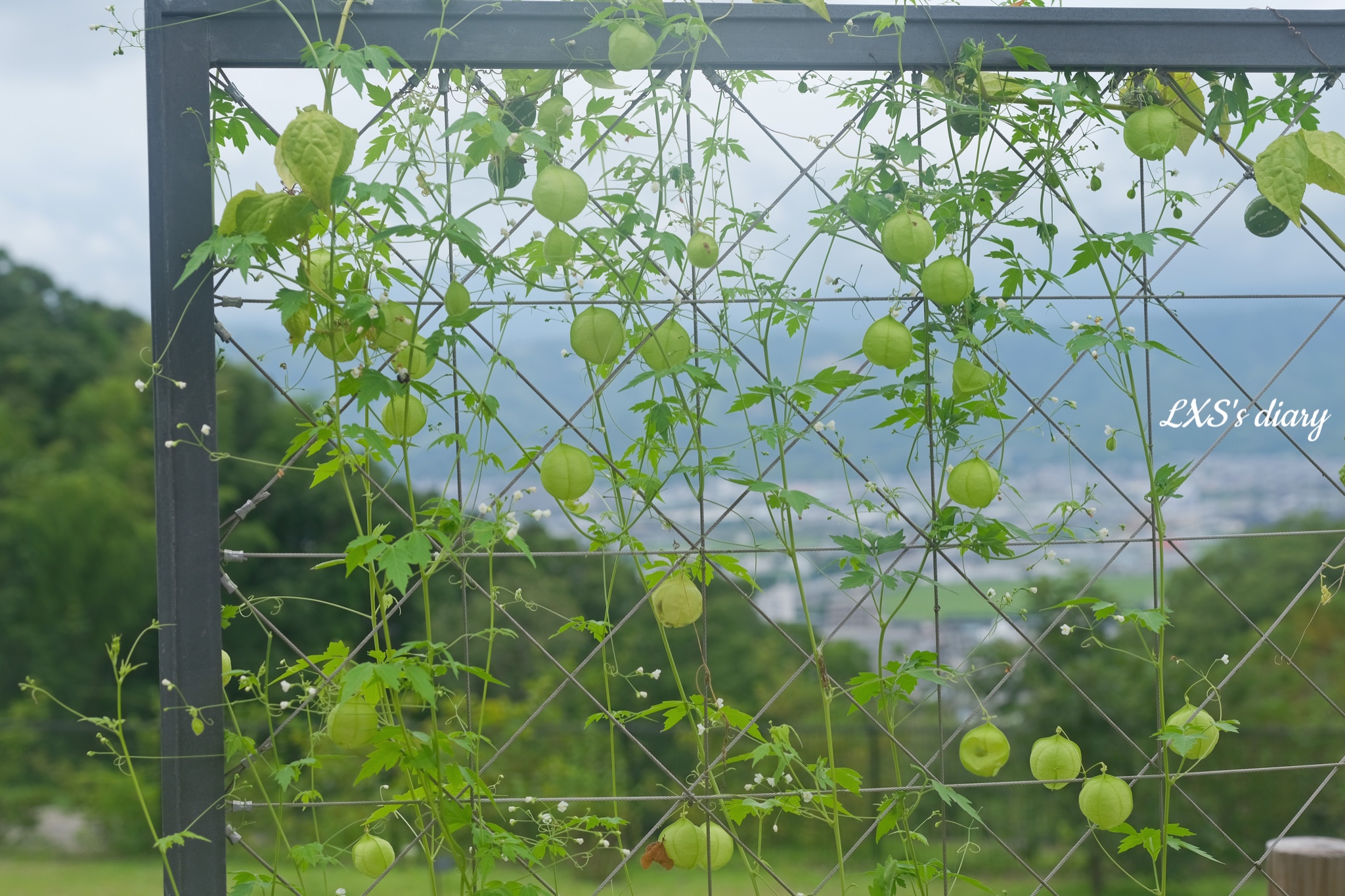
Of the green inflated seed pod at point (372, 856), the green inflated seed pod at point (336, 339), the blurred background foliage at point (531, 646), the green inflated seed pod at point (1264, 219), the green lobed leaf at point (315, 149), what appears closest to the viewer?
the green lobed leaf at point (315, 149)

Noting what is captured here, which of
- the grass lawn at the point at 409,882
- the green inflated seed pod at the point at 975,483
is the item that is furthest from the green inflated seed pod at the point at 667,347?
the grass lawn at the point at 409,882

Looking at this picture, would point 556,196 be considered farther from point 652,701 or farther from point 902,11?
point 652,701

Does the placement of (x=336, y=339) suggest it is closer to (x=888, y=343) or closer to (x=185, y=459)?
(x=185, y=459)

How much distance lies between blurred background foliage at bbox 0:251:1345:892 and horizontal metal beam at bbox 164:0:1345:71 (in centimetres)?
213

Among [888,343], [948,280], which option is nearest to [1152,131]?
[948,280]

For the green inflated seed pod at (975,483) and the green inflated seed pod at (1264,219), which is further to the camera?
the green inflated seed pod at (1264,219)

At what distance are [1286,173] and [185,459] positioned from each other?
1.68 meters

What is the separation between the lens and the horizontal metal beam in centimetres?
138

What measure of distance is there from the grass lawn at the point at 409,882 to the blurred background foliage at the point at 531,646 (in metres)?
0.23

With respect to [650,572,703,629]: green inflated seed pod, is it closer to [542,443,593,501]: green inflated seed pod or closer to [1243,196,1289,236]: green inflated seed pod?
[542,443,593,501]: green inflated seed pod

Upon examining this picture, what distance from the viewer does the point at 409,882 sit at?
391 inches

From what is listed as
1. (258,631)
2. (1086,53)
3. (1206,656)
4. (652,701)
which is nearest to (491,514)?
(1086,53)

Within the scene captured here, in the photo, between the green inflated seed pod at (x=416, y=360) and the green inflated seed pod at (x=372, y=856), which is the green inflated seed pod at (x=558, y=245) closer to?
the green inflated seed pod at (x=416, y=360)

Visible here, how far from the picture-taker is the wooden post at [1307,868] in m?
1.61
